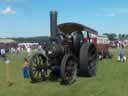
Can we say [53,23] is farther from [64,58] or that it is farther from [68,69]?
[68,69]

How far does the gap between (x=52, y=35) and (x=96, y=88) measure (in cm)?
315

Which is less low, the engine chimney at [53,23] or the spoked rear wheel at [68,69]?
the engine chimney at [53,23]

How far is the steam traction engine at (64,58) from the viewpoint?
1480cm

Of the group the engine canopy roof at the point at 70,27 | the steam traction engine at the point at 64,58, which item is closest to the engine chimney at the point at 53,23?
the steam traction engine at the point at 64,58

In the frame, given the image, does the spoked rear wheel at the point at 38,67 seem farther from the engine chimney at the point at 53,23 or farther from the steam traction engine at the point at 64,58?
the engine chimney at the point at 53,23

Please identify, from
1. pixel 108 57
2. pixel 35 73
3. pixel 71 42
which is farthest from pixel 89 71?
pixel 108 57

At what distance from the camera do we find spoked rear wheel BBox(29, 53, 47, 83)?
14.9m

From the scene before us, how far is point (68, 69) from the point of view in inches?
578

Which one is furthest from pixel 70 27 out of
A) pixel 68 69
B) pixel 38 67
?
pixel 68 69

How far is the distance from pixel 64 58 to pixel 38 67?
1.30 m

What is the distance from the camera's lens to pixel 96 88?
13328 mm

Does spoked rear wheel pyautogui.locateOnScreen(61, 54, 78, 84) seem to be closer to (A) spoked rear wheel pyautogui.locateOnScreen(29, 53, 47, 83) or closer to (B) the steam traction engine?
(B) the steam traction engine

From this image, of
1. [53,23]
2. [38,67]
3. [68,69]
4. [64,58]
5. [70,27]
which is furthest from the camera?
[70,27]

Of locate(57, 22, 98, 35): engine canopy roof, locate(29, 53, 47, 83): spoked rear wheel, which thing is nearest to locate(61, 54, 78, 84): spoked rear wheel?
locate(29, 53, 47, 83): spoked rear wheel
